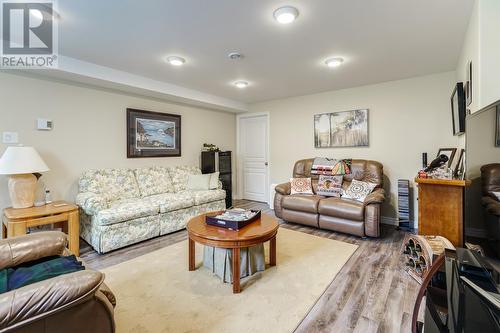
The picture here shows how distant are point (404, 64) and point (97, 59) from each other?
384cm

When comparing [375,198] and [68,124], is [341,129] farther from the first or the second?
[68,124]

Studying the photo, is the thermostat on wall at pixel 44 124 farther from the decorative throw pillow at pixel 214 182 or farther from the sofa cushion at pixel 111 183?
the decorative throw pillow at pixel 214 182

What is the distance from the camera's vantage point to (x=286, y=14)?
196 cm

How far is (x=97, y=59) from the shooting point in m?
2.89

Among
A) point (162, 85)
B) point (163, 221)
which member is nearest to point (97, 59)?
point (162, 85)

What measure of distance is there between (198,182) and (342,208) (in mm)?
2415

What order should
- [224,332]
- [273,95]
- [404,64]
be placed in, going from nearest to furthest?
[224,332] < [404,64] < [273,95]

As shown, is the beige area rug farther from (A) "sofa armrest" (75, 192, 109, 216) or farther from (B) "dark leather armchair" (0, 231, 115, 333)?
(A) "sofa armrest" (75, 192, 109, 216)

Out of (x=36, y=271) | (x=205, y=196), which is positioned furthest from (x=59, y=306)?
(x=205, y=196)

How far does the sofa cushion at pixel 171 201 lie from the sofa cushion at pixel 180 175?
0.45 metres

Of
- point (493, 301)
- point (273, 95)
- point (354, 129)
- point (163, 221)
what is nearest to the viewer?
point (493, 301)

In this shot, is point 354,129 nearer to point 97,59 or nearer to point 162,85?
point 162,85

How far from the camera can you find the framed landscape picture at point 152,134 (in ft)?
12.8

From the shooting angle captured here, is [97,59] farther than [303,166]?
No
